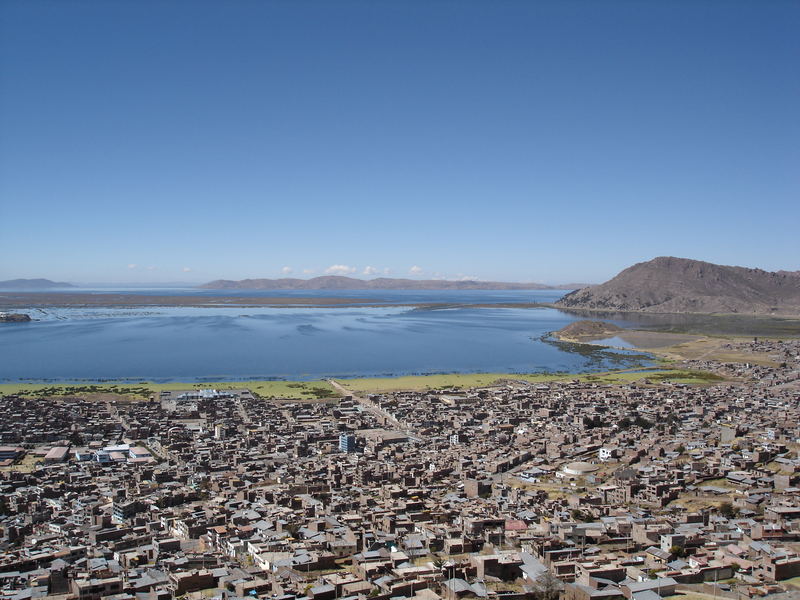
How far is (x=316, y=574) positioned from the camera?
32.2ft

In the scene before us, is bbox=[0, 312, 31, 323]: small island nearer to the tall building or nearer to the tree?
the tall building

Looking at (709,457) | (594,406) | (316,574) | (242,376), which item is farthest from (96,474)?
(242,376)

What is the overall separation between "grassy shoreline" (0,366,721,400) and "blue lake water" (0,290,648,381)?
6.84 ft

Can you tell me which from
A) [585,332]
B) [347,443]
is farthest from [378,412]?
[585,332]

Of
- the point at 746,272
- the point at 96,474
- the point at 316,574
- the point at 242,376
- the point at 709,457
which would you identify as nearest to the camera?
the point at 316,574

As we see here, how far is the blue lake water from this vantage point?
35.3 metres

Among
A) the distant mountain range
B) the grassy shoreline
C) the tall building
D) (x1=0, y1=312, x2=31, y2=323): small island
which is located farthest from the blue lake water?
the distant mountain range

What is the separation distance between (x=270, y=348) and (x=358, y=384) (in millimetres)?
17216

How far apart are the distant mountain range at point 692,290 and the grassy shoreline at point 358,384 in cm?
5656

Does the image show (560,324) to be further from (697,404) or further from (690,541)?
(690,541)

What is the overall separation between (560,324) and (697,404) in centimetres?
4607

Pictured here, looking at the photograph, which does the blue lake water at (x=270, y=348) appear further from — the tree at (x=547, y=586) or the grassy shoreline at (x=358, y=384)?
the tree at (x=547, y=586)

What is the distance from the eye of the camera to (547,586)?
29.3ft

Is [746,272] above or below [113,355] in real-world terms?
above
